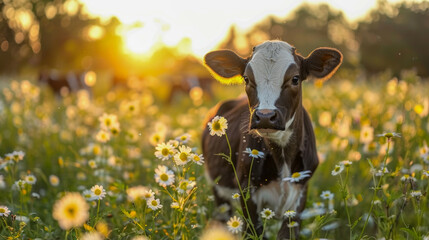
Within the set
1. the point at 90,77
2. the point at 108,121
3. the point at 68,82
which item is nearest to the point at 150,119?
the point at 90,77

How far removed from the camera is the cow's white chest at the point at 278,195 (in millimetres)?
3016

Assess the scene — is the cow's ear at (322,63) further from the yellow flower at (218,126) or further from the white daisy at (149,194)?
the white daisy at (149,194)

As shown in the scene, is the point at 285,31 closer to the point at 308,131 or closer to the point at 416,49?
the point at 416,49

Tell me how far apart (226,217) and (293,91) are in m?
1.57

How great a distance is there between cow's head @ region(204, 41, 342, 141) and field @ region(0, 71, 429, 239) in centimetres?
41

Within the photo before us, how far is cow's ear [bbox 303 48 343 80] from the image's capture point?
10.2ft

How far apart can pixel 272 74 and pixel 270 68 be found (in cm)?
5

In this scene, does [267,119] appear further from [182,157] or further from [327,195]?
[327,195]

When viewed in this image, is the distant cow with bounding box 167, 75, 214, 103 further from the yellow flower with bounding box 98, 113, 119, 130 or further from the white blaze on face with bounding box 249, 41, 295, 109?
the white blaze on face with bounding box 249, 41, 295, 109

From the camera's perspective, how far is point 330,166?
5020 mm

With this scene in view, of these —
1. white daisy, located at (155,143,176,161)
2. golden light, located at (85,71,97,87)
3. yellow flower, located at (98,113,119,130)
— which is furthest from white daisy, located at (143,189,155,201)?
golden light, located at (85,71,97,87)

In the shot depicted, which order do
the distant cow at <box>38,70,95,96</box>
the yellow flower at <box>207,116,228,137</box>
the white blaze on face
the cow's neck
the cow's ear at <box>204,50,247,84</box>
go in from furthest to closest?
the distant cow at <box>38,70,95,96</box> → the cow's ear at <box>204,50,247,84</box> → the cow's neck → the white blaze on face → the yellow flower at <box>207,116,228,137</box>

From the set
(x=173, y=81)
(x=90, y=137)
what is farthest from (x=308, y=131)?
(x=173, y=81)

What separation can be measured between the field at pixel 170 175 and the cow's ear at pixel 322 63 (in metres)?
0.56
